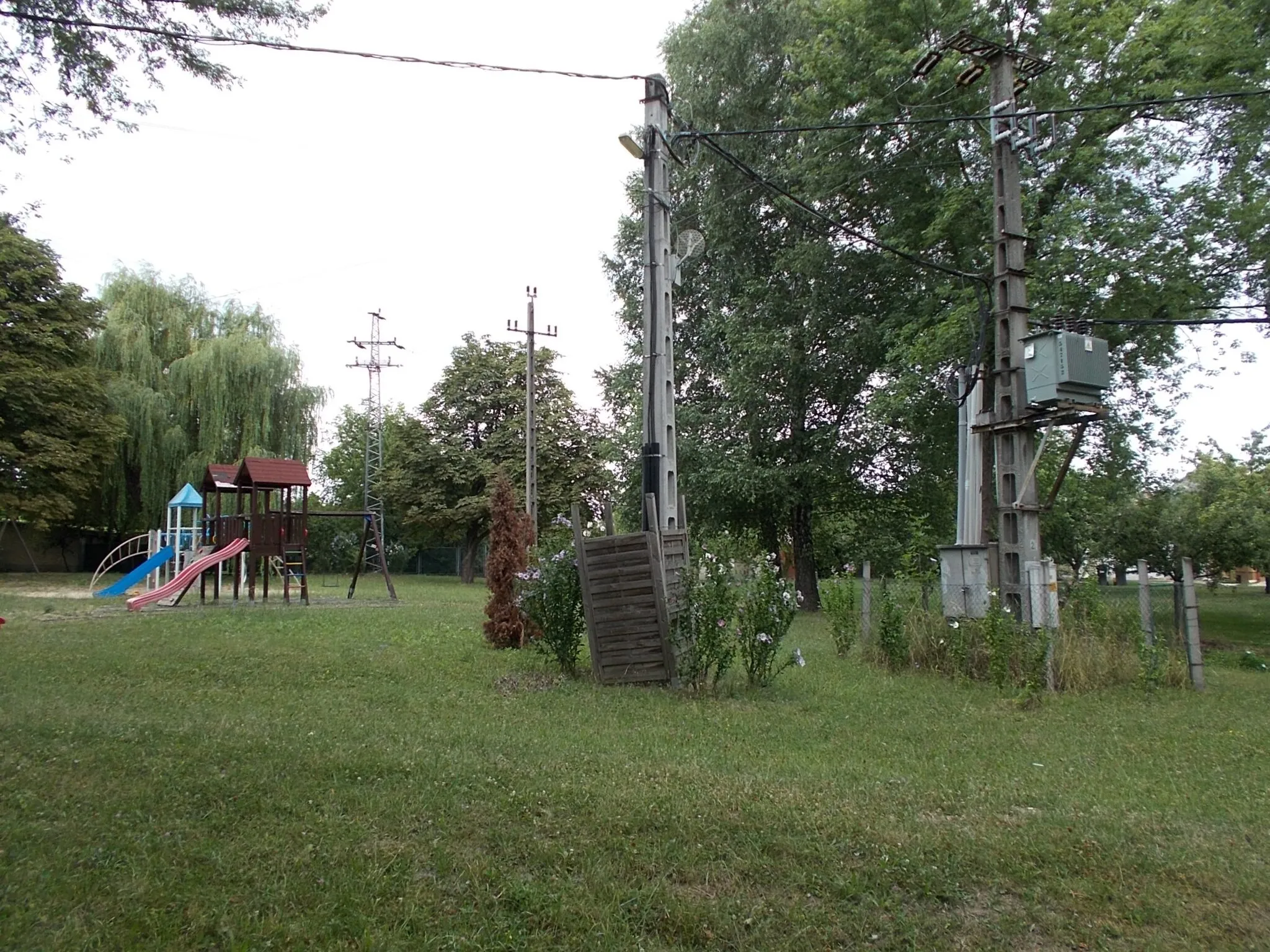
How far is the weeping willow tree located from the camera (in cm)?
2852

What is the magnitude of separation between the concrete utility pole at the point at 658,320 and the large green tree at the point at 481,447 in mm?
26536

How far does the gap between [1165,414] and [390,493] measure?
2893 centimetres

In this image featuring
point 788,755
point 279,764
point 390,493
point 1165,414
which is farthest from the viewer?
point 390,493

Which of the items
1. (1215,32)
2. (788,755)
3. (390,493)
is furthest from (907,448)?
(390,493)

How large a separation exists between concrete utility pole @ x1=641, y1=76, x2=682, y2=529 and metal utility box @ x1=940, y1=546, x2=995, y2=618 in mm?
3497

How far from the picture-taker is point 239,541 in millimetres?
19438

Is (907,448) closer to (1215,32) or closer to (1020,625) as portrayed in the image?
(1215,32)

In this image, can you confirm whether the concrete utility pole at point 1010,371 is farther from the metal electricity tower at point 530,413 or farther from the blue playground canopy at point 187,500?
the blue playground canopy at point 187,500

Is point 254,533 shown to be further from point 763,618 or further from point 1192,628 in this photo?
point 1192,628

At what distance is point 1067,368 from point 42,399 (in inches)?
1068

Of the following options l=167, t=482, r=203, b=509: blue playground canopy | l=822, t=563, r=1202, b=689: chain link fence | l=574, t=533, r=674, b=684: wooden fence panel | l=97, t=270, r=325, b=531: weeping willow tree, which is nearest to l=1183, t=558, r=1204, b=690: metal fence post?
l=822, t=563, r=1202, b=689: chain link fence

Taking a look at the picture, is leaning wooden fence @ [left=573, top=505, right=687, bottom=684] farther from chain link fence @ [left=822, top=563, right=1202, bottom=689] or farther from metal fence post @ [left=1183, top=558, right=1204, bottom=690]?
metal fence post @ [left=1183, top=558, right=1204, bottom=690]

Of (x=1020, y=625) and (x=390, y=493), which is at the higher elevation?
(x=390, y=493)

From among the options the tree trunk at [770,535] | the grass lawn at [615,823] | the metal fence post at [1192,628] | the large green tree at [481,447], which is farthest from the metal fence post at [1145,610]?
the large green tree at [481,447]
